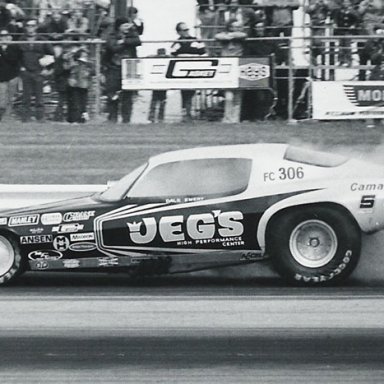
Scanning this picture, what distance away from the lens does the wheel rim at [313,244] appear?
945cm

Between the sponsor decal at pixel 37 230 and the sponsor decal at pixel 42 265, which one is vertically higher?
the sponsor decal at pixel 37 230

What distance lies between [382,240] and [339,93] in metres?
7.44

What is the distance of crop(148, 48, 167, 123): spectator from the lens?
17.4m

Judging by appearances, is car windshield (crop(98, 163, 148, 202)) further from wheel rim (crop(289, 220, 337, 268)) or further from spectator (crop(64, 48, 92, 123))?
spectator (crop(64, 48, 92, 123))

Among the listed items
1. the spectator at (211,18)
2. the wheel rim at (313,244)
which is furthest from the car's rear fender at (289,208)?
the spectator at (211,18)

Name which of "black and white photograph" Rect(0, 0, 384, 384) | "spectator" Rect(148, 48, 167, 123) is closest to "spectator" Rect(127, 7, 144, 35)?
"black and white photograph" Rect(0, 0, 384, 384)

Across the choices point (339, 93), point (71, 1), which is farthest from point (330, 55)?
point (71, 1)

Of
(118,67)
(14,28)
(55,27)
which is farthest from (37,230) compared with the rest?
(14,28)

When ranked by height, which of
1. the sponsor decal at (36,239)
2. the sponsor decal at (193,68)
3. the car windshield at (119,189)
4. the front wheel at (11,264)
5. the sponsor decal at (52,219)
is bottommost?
the front wheel at (11,264)

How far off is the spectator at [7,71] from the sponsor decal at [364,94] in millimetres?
5286

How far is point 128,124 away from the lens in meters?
17.3

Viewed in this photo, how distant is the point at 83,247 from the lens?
9.61m

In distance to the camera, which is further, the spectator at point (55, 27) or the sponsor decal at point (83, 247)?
the spectator at point (55, 27)

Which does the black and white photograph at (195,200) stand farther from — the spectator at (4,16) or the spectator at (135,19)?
the spectator at (135,19)
